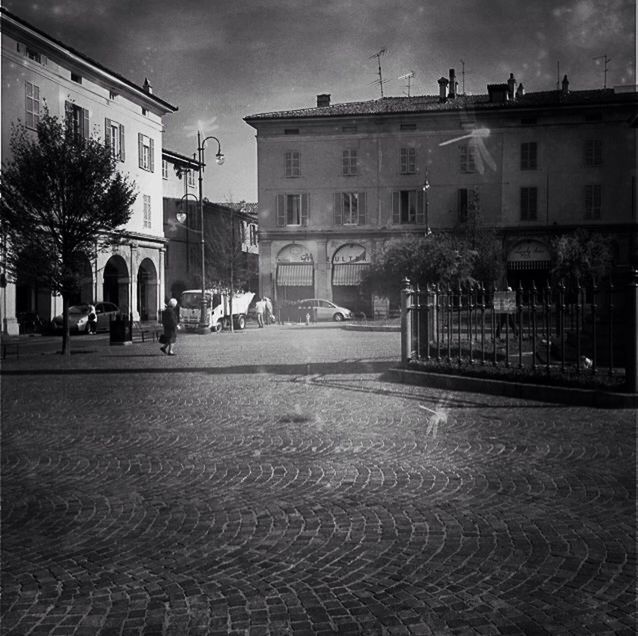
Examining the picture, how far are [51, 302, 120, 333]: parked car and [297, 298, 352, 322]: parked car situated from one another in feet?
36.8

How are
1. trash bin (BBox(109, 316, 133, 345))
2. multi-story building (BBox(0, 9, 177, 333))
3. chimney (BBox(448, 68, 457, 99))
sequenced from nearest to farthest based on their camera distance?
trash bin (BBox(109, 316, 133, 345)) → multi-story building (BBox(0, 9, 177, 333)) → chimney (BBox(448, 68, 457, 99))

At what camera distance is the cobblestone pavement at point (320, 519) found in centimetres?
308

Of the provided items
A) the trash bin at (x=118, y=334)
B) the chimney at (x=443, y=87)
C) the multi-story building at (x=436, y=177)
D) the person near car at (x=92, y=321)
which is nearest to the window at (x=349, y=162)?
the multi-story building at (x=436, y=177)

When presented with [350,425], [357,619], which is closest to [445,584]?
[357,619]

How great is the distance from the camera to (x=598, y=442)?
646cm

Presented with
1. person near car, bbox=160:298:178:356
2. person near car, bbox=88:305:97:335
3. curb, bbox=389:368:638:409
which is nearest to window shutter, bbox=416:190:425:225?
person near car, bbox=88:305:97:335

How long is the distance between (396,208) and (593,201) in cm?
1106

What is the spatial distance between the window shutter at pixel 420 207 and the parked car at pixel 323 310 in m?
7.07

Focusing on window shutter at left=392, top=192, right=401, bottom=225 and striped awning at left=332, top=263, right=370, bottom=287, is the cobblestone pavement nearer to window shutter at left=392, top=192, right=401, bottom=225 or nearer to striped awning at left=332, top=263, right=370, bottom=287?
striped awning at left=332, top=263, right=370, bottom=287

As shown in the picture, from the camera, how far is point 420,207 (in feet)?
132

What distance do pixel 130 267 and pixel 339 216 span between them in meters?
12.9

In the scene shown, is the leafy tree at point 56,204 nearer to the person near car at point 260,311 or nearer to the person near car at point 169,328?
the person near car at point 169,328

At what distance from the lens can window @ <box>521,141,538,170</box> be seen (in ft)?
129

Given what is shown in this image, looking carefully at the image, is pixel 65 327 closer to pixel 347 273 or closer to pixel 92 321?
pixel 92 321
